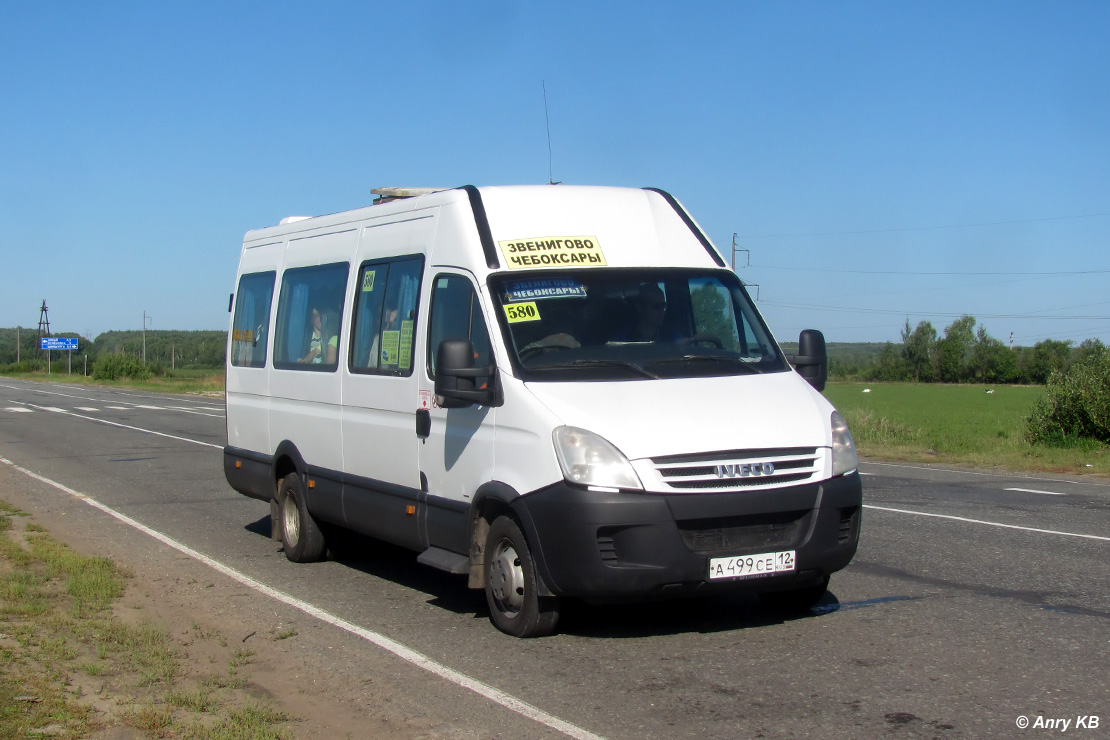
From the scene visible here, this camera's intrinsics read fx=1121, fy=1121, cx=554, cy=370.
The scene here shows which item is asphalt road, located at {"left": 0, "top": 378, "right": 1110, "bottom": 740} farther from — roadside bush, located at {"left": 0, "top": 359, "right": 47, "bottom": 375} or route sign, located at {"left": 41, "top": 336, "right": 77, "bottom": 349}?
route sign, located at {"left": 41, "top": 336, "right": 77, "bottom": 349}

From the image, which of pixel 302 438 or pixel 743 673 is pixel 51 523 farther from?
pixel 743 673

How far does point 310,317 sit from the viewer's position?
898 centimetres

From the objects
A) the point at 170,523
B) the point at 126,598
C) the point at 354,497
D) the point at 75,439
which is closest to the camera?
the point at 126,598

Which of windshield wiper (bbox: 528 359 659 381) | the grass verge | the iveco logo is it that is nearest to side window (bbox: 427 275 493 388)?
windshield wiper (bbox: 528 359 659 381)

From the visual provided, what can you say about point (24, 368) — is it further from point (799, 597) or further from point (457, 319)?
point (799, 597)

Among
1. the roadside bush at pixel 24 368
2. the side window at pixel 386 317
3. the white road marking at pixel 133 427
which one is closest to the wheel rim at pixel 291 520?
the side window at pixel 386 317

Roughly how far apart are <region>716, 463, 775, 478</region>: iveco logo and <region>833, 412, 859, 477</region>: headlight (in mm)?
484

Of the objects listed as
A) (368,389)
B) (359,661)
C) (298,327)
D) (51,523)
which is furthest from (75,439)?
(359,661)

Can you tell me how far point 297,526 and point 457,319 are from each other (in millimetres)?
3071

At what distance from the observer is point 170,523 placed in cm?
1129

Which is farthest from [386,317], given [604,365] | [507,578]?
[507,578]

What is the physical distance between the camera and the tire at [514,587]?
6.14 metres

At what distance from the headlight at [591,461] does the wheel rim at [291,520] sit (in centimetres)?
395

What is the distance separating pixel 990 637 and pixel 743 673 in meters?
1.58
